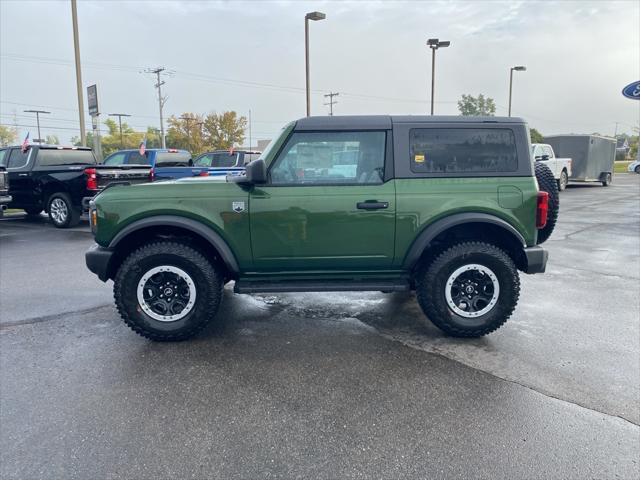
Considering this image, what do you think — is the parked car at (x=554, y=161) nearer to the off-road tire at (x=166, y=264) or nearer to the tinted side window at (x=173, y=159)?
the tinted side window at (x=173, y=159)

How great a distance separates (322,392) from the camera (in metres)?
3.18

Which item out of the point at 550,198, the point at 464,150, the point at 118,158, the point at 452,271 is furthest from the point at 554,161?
the point at 452,271

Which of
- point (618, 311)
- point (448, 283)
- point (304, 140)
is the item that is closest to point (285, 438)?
point (448, 283)

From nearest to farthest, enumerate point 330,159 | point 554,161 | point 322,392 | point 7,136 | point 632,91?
point 322,392 → point 330,159 → point 632,91 → point 554,161 → point 7,136

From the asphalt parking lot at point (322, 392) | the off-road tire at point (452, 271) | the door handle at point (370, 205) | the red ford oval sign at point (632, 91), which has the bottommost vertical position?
the asphalt parking lot at point (322, 392)

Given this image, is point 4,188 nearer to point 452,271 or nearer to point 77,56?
point 77,56

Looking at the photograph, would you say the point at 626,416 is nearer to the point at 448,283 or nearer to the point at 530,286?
the point at 448,283

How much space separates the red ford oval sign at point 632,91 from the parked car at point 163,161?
13.0 metres

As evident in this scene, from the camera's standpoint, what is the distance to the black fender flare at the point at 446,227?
394cm

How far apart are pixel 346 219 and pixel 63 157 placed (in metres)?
9.94

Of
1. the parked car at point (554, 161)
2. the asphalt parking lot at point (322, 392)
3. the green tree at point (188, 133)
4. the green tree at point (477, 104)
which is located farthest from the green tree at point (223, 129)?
the asphalt parking lot at point (322, 392)

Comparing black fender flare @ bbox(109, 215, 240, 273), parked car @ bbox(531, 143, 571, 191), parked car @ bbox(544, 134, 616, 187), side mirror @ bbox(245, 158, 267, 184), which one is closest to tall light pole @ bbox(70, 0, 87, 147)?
black fender flare @ bbox(109, 215, 240, 273)

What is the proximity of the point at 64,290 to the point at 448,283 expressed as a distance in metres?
4.60

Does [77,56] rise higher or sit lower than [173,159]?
higher
